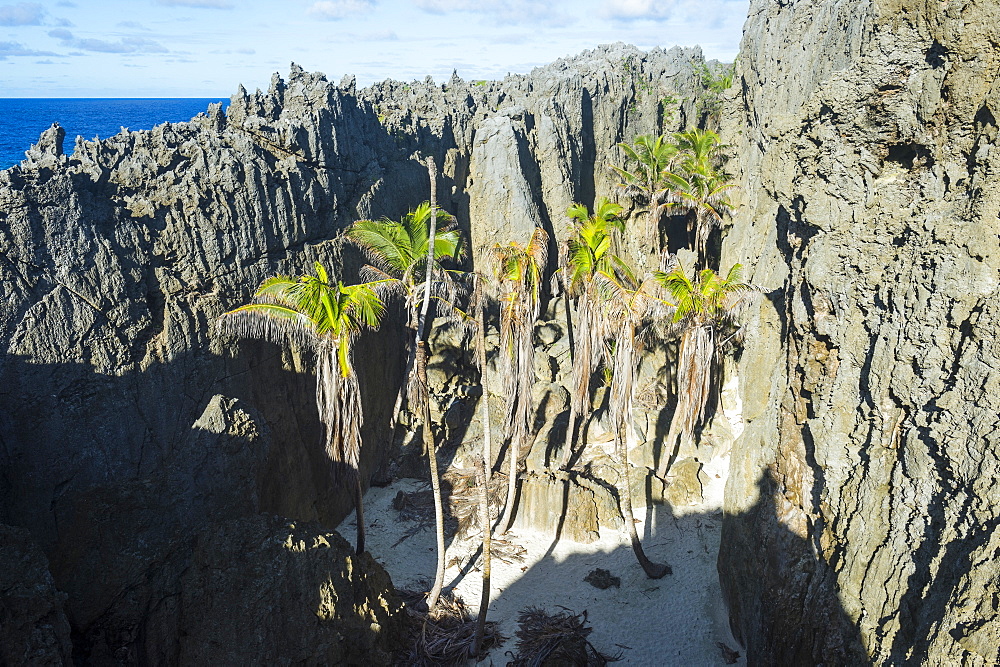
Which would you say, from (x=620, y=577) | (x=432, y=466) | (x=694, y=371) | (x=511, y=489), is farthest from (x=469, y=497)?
(x=694, y=371)

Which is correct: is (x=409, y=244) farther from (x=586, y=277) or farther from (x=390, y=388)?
(x=390, y=388)

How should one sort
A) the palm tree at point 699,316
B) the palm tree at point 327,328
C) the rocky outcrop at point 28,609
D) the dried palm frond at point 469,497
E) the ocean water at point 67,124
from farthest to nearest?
the ocean water at point 67,124 → the dried palm frond at point 469,497 → the palm tree at point 699,316 → the palm tree at point 327,328 → the rocky outcrop at point 28,609

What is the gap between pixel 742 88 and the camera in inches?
1093

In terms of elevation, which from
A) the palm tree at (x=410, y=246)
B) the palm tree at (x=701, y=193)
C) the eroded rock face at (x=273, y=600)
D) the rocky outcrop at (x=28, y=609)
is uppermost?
the palm tree at (x=701, y=193)

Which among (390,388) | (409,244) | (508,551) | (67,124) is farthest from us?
(67,124)

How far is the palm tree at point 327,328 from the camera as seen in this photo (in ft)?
33.8

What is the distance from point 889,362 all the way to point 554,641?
8.01 m

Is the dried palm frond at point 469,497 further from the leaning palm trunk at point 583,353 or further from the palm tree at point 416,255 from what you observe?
the leaning palm trunk at point 583,353

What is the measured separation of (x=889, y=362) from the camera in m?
6.20

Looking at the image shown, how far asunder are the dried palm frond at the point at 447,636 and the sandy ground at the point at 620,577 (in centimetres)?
29

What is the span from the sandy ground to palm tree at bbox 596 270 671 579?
0.62 meters

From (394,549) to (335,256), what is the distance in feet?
23.4

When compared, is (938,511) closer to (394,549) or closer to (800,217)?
(800,217)

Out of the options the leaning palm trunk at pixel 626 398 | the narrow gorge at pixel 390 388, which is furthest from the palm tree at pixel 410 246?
the leaning palm trunk at pixel 626 398
